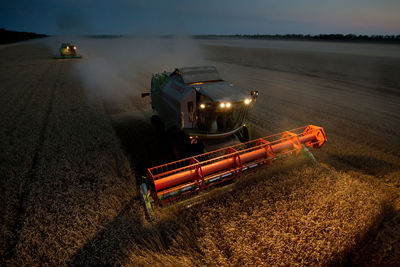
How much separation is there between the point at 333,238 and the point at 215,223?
2108 millimetres

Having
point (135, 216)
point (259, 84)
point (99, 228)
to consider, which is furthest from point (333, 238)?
point (259, 84)

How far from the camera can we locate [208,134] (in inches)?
212

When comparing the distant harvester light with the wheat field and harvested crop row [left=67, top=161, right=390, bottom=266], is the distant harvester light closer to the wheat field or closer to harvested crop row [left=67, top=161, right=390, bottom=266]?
the wheat field

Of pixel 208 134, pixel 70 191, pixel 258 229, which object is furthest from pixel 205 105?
pixel 70 191

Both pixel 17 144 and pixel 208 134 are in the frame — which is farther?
pixel 17 144

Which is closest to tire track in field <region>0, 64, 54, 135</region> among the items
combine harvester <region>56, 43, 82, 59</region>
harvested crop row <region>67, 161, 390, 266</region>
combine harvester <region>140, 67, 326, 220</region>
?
combine harvester <region>140, 67, 326, 220</region>

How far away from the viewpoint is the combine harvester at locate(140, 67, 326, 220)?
413cm

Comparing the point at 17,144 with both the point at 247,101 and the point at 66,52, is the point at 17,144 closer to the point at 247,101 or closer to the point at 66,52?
the point at 247,101

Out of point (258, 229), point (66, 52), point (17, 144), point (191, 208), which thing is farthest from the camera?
point (66, 52)

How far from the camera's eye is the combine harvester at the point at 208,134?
4133 mm

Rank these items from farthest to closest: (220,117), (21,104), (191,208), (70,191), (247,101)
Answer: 1. (21,104)
2. (220,117)
3. (247,101)
4. (70,191)
5. (191,208)

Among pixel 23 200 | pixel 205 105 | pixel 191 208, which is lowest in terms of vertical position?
pixel 23 200

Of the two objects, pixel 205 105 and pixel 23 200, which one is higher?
pixel 205 105

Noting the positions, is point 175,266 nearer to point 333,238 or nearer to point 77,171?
point 333,238
